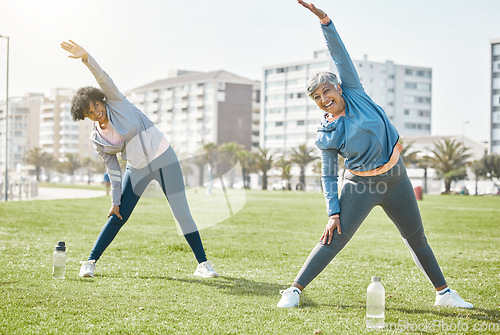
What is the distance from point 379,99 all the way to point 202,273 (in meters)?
119

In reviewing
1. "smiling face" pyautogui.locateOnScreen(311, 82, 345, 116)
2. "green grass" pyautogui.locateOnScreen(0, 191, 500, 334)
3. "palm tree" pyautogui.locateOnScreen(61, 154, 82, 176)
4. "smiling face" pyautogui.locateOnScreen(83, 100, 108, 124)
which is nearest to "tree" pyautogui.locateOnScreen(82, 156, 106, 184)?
"palm tree" pyautogui.locateOnScreen(61, 154, 82, 176)

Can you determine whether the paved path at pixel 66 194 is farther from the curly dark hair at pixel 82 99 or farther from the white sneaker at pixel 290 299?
the white sneaker at pixel 290 299

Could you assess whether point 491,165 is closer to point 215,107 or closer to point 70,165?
point 215,107

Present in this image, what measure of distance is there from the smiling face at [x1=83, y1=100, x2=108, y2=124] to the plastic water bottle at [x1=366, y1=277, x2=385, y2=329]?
2.88 metres

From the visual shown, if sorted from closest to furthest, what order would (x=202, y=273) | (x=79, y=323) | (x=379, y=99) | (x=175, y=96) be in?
(x=79, y=323) → (x=202, y=273) → (x=379, y=99) → (x=175, y=96)

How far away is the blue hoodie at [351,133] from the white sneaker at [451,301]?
1128 millimetres

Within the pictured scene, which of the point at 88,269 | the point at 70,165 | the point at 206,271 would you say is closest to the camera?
the point at 88,269

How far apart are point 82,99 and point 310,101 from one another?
11724cm

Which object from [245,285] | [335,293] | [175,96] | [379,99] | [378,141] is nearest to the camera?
[378,141]

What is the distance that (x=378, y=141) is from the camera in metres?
4.57

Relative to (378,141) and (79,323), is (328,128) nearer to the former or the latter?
(378,141)

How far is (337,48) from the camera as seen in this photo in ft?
15.8

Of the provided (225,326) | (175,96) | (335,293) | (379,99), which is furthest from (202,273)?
(175,96)

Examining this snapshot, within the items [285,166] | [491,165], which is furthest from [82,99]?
[491,165]
